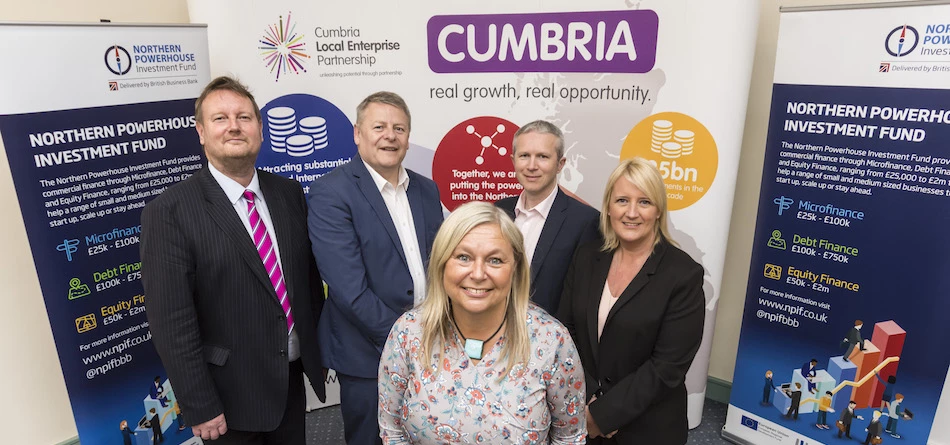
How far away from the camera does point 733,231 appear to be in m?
3.59

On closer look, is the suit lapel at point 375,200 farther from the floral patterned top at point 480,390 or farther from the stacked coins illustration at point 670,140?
the stacked coins illustration at point 670,140

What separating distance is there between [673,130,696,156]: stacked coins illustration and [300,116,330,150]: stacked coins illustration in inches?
79.3

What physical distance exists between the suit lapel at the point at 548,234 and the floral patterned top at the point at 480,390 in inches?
29.4

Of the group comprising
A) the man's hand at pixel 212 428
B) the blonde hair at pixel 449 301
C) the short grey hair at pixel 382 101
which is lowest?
the man's hand at pixel 212 428

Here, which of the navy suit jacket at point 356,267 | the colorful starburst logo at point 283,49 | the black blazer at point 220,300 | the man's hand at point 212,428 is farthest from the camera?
the colorful starburst logo at point 283,49

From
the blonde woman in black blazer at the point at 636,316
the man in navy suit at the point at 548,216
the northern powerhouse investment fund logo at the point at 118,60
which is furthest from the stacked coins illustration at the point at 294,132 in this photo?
the blonde woman in black blazer at the point at 636,316

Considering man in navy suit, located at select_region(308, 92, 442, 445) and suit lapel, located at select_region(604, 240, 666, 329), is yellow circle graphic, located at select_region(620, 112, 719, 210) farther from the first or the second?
man in navy suit, located at select_region(308, 92, 442, 445)

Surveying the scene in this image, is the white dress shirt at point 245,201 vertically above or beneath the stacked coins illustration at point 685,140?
beneath

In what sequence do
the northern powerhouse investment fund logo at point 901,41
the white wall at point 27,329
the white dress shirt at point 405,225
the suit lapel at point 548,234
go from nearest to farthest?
the white dress shirt at point 405,225, the suit lapel at point 548,234, the northern powerhouse investment fund logo at point 901,41, the white wall at point 27,329

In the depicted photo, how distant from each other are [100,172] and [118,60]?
0.56m

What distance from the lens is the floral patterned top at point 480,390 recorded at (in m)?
1.45

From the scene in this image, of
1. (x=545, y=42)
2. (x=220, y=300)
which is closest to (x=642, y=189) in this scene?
(x=545, y=42)

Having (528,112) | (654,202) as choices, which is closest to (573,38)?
(528,112)

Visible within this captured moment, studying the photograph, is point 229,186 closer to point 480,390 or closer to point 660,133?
point 480,390
